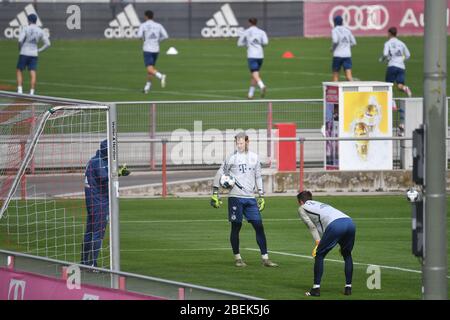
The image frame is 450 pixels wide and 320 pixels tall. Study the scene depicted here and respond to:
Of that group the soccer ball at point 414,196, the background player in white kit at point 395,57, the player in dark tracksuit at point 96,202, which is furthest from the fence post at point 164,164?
the soccer ball at point 414,196

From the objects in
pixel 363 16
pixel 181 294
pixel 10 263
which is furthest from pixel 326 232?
pixel 363 16

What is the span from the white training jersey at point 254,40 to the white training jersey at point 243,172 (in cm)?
1664

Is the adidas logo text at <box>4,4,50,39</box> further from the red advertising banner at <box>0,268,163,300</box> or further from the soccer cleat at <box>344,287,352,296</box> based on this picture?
the red advertising banner at <box>0,268,163,300</box>

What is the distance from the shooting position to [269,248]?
2141 cm

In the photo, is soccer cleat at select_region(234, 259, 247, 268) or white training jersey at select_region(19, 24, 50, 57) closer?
soccer cleat at select_region(234, 259, 247, 268)

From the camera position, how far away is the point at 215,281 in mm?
18359

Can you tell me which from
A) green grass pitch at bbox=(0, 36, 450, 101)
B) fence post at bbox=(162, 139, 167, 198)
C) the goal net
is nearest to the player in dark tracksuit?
the goal net

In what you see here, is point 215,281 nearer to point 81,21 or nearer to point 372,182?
point 372,182

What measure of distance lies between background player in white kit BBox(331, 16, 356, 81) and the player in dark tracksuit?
63.5 feet

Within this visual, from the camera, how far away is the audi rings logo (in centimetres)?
5347

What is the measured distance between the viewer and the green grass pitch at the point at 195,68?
→ 128 ft

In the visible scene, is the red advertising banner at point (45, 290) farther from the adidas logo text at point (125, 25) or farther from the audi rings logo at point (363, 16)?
the audi rings logo at point (363, 16)

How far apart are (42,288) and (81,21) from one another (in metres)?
39.6
